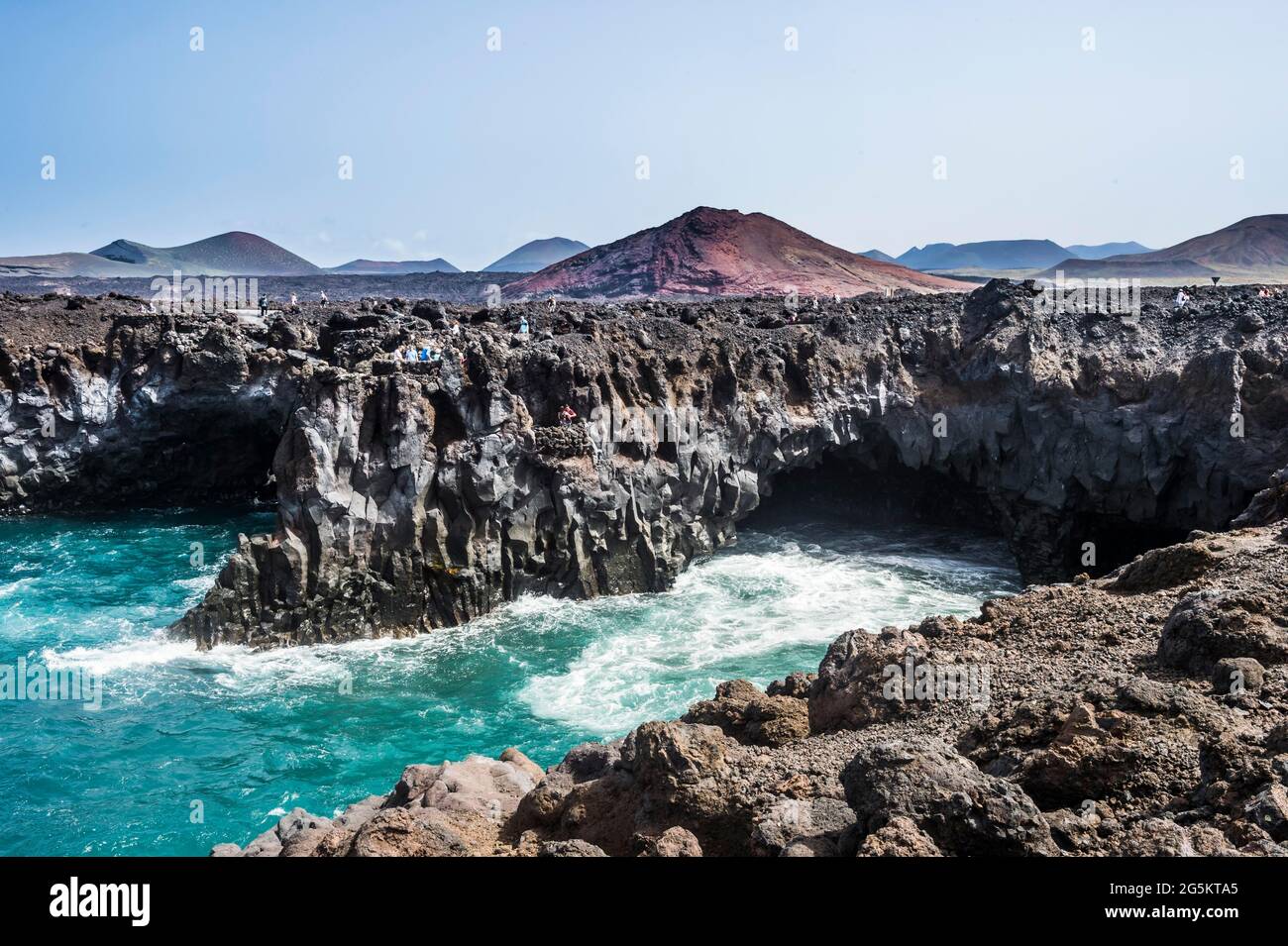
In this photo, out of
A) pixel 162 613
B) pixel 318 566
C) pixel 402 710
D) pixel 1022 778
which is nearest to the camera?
pixel 1022 778

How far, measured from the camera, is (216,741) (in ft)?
78.4

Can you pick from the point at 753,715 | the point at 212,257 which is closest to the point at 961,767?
the point at 753,715

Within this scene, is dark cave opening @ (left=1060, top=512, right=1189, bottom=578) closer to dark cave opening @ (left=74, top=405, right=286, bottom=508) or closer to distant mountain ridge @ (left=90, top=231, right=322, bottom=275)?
dark cave opening @ (left=74, top=405, right=286, bottom=508)

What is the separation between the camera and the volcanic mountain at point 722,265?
73125 millimetres

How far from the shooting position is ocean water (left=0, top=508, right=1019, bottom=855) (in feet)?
70.7

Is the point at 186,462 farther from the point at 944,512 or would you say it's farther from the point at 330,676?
the point at 944,512

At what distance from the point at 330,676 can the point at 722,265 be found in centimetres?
5628

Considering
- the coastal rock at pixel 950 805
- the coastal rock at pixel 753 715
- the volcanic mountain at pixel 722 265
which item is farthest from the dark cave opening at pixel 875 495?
the coastal rock at pixel 950 805

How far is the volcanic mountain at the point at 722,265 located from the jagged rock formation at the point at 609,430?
1025 inches

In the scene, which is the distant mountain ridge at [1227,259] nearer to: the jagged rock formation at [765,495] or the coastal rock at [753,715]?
the jagged rock formation at [765,495]

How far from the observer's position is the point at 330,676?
27641 mm
